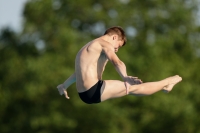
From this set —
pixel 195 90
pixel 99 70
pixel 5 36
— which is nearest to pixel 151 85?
pixel 99 70

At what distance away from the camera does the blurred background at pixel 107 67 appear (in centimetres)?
4812

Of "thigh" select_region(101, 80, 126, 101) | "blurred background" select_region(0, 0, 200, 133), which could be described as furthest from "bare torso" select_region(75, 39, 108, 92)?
"blurred background" select_region(0, 0, 200, 133)

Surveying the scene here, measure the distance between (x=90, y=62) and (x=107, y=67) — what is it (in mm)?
35114

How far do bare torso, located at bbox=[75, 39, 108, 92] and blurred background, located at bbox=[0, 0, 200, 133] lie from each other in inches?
1200

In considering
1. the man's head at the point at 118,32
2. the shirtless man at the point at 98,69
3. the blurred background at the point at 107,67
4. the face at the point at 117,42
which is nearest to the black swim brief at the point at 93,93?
the shirtless man at the point at 98,69

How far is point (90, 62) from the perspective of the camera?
607 inches

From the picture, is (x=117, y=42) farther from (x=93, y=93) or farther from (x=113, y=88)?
(x=93, y=93)

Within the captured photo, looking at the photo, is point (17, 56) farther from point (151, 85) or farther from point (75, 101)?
point (151, 85)

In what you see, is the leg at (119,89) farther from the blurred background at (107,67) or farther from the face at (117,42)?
the blurred background at (107,67)

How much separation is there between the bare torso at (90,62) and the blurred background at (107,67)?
3048 cm

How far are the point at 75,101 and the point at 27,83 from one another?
2956 mm

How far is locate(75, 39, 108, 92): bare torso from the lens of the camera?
15344mm

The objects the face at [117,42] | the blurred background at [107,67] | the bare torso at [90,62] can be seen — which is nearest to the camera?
Answer: the bare torso at [90,62]

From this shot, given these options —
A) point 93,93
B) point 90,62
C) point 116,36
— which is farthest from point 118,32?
point 93,93
